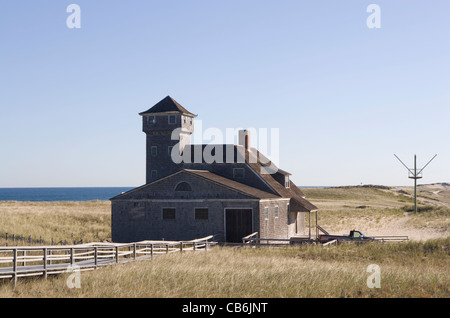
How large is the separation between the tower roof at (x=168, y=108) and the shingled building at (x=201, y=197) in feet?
0.30

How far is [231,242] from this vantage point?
3831 centimetres

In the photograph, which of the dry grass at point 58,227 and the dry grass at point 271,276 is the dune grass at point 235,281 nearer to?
the dry grass at point 271,276

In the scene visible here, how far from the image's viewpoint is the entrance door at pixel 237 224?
38053 millimetres

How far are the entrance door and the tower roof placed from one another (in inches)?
461

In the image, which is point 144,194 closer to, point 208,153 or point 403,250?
point 208,153

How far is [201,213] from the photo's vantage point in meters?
38.8

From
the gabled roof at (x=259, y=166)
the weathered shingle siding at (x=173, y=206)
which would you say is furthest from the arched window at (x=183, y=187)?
the gabled roof at (x=259, y=166)

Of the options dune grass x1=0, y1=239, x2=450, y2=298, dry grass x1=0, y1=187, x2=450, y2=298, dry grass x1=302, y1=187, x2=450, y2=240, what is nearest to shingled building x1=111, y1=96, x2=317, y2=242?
dry grass x1=0, y1=187, x2=450, y2=298

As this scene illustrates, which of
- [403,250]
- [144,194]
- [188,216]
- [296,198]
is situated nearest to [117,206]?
[144,194]

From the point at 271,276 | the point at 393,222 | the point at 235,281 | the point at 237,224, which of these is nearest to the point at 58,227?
the point at 237,224

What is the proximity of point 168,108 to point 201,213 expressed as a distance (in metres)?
11.8

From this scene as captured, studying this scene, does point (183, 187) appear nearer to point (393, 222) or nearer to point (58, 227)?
point (58, 227)

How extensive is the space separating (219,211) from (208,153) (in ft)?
26.5

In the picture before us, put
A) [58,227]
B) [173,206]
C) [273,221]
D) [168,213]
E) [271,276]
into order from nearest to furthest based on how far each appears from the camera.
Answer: [271,276] → [173,206] → [168,213] → [273,221] → [58,227]
